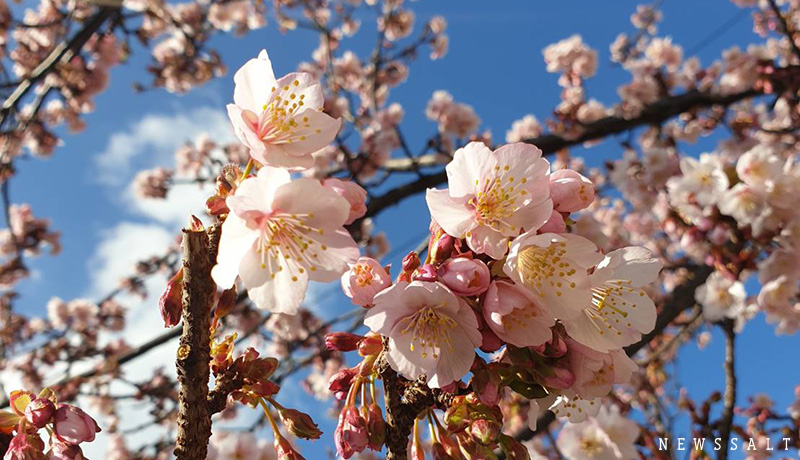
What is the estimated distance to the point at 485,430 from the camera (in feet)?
3.02

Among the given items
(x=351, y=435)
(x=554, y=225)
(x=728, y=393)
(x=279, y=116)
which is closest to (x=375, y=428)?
(x=351, y=435)

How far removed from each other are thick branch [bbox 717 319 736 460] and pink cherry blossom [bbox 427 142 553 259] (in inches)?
91.8

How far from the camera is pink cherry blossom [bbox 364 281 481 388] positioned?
91 cm

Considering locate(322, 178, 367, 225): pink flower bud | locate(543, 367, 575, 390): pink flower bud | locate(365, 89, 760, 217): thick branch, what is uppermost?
locate(365, 89, 760, 217): thick branch

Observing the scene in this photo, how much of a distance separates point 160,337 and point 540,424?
7.68ft

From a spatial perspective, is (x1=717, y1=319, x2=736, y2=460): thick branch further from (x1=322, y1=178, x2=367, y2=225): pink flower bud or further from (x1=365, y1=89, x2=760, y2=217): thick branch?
(x1=322, y1=178, x2=367, y2=225): pink flower bud

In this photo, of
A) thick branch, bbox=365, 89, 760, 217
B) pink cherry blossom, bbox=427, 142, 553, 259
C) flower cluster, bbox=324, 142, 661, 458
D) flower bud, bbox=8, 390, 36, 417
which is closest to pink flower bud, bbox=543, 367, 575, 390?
flower cluster, bbox=324, 142, 661, 458

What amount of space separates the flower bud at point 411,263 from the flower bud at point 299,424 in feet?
1.09

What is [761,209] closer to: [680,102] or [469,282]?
[680,102]

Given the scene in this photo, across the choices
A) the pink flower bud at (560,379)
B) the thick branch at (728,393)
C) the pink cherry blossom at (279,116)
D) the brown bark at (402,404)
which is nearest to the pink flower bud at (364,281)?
the brown bark at (402,404)

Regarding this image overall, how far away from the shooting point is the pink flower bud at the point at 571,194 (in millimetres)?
1000

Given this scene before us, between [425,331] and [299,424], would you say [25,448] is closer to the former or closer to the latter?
[299,424]

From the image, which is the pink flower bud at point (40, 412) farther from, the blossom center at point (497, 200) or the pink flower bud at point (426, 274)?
the blossom center at point (497, 200)

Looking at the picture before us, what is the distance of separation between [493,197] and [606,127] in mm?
3780
